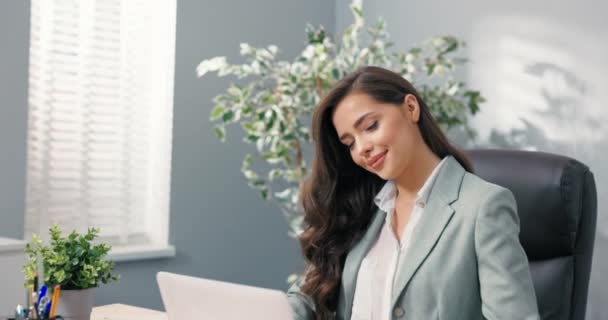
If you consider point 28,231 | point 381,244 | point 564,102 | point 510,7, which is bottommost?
point 28,231

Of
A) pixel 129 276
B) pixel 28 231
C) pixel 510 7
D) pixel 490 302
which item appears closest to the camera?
pixel 490 302

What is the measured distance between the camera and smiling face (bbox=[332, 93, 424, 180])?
156 cm

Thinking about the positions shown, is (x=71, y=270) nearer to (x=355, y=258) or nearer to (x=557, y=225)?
(x=355, y=258)

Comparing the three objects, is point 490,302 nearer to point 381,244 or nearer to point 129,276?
point 381,244

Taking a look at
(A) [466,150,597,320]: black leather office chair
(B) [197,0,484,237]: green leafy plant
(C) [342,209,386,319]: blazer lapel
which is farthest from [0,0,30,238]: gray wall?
(A) [466,150,597,320]: black leather office chair

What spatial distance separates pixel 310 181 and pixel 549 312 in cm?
61

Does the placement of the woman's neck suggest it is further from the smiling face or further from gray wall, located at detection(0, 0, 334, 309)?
gray wall, located at detection(0, 0, 334, 309)

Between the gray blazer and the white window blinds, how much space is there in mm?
1703

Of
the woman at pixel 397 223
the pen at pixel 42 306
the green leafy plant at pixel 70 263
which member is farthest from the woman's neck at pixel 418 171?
the pen at pixel 42 306

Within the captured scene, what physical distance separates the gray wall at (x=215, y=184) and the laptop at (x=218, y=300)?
167 centimetres

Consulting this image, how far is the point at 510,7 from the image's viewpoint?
10.7ft

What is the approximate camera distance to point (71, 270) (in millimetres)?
1537

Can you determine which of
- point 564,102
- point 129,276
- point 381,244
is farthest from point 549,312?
point 129,276

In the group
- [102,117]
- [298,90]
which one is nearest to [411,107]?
[298,90]
